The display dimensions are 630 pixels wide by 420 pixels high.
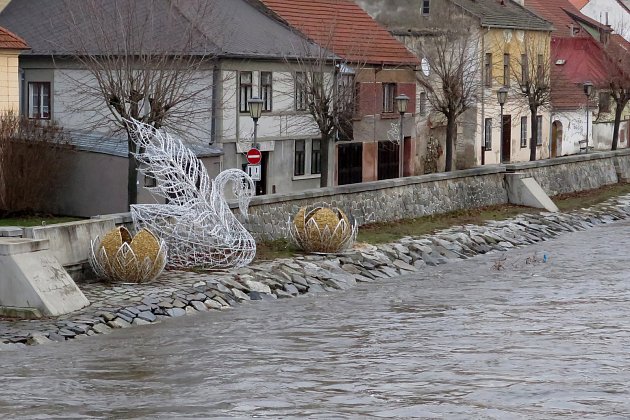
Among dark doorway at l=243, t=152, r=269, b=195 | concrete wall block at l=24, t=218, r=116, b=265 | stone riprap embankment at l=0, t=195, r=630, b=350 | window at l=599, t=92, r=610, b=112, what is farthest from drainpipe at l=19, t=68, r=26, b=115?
window at l=599, t=92, r=610, b=112

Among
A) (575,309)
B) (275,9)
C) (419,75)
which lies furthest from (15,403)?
(419,75)

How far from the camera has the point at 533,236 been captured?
3778 cm

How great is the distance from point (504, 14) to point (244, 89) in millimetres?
20181

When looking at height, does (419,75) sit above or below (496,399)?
above

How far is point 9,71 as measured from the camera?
38.2 m

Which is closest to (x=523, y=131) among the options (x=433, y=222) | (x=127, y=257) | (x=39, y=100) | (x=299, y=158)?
(x=299, y=158)

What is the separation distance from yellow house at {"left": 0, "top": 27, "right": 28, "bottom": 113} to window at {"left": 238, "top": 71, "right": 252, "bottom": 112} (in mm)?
7188

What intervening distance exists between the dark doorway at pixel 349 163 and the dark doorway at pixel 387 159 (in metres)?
1.66

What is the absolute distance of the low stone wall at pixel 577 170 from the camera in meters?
45.7

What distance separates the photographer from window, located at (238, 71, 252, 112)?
42.4m

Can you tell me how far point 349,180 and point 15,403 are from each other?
106 ft

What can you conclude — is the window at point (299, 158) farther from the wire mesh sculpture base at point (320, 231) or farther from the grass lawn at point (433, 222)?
the wire mesh sculpture base at point (320, 231)

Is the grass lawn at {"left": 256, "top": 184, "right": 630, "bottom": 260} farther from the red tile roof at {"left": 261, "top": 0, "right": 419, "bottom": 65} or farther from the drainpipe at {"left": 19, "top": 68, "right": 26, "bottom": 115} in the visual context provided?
the drainpipe at {"left": 19, "top": 68, "right": 26, "bottom": 115}

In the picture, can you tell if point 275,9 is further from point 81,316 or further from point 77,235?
point 81,316
